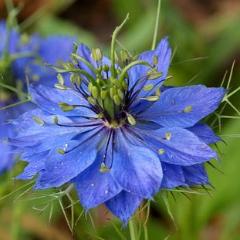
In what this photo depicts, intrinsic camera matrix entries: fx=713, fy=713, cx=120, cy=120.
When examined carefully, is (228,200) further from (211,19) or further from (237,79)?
(211,19)

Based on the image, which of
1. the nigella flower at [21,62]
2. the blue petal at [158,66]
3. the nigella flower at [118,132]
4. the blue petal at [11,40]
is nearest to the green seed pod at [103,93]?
the nigella flower at [118,132]

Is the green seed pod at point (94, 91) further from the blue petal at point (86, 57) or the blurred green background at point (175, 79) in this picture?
the blurred green background at point (175, 79)

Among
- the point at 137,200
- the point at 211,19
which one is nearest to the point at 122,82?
the point at 137,200

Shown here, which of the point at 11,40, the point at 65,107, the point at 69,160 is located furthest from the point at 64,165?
the point at 11,40

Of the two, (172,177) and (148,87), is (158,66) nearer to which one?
(148,87)

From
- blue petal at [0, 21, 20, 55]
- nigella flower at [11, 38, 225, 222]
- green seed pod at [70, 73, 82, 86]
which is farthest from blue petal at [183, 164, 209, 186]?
blue petal at [0, 21, 20, 55]
